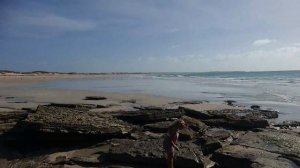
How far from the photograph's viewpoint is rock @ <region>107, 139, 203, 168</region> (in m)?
8.57

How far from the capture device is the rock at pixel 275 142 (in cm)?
989

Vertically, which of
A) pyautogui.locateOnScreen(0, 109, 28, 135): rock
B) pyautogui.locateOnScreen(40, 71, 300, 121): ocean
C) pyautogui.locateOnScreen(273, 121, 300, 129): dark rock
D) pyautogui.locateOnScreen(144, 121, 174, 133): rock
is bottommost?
pyautogui.locateOnScreen(273, 121, 300, 129): dark rock

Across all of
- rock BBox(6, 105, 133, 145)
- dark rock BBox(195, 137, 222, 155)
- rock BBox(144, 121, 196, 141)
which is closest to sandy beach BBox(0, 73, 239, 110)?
rock BBox(144, 121, 196, 141)

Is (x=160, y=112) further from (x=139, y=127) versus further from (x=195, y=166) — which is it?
(x=195, y=166)

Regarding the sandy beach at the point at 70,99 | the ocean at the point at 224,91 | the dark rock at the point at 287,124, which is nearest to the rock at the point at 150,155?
the dark rock at the point at 287,124

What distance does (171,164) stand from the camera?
805 centimetres

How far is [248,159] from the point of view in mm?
8938

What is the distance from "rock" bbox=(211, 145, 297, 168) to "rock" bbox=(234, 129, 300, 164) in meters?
0.38

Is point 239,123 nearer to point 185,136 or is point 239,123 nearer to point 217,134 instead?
point 217,134

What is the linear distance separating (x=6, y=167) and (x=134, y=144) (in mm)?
2955

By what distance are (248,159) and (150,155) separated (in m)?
2.31

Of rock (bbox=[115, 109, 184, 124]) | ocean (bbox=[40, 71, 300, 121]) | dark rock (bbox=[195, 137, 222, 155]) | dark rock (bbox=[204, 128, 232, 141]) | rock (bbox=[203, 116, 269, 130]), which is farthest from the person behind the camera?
ocean (bbox=[40, 71, 300, 121])

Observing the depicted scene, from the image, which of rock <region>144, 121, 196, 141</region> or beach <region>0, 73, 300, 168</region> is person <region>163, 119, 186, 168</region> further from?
rock <region>144, 121, 196, 141</region>

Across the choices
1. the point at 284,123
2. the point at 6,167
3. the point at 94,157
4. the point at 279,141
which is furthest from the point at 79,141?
the point at 284,123
